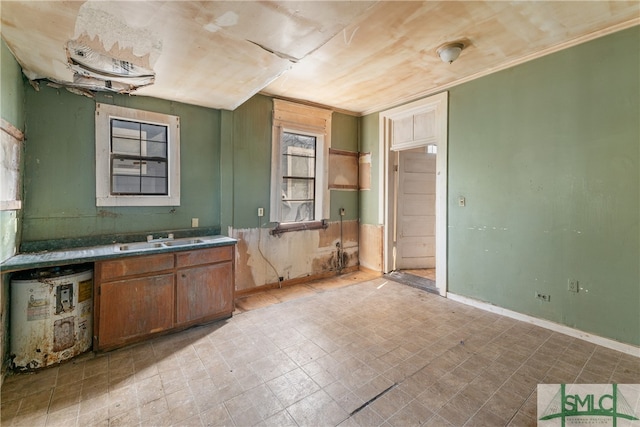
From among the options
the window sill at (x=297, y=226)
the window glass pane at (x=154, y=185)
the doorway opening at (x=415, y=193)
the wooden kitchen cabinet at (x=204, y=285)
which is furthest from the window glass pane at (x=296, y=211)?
the window glass pane at (x=154, y=185)

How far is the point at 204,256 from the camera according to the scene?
3033 millimetres

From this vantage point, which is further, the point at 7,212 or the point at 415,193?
the point at 415,193

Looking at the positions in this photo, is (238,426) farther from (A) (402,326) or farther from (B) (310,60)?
(B) (310,60)

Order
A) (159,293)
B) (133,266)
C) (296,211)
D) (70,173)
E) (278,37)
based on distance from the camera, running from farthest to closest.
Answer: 1. (296,211)
2. (70,173)
3. (159,293)
4. (133,266)
5. (278,37)

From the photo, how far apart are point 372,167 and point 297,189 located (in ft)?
4.71

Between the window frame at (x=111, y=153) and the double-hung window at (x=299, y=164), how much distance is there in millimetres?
1321

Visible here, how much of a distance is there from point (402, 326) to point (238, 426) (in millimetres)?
1916

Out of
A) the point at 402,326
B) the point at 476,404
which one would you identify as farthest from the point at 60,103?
the point at 476,404

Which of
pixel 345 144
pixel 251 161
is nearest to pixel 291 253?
pixel 251 161

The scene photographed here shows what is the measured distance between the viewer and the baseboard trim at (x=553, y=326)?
252 centimetres

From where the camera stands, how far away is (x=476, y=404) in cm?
191

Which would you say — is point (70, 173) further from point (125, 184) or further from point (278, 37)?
point (278, 37)

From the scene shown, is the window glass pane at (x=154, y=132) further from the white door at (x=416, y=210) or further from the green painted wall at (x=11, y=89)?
the white door at (x=416, y=210)

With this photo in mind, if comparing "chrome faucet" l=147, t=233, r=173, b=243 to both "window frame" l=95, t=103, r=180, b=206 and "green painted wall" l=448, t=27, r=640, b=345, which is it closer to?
"window frame" l=95, t=103, r=180, b=206
